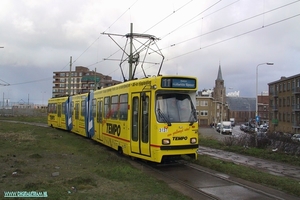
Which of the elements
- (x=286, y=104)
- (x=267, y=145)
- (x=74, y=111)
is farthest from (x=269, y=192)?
(x=286, y=104)

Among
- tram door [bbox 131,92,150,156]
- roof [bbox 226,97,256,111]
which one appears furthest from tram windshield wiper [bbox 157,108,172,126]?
roof [bbox 226,97,256,111]

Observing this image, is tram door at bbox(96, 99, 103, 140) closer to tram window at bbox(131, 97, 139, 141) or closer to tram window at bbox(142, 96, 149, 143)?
tram window at bbox(131, 97, 139, 141)

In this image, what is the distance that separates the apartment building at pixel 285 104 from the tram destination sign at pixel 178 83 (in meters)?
62.3

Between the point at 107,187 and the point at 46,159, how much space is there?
554cm

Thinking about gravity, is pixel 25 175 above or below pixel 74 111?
below

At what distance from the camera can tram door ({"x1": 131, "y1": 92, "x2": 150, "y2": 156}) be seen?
12.2 metres

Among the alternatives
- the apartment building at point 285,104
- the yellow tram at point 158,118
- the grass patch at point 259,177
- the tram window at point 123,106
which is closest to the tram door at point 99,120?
the yellow tram at point 158,118

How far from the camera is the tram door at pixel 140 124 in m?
12.2

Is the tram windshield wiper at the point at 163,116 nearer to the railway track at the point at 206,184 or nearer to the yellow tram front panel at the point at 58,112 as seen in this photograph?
the railway track at the point at 206,184

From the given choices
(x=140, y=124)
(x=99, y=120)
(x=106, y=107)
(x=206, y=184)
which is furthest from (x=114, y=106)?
(x=206, y=184)

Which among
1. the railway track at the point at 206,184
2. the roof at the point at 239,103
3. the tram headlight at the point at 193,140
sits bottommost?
the railway track at the point at 206,184

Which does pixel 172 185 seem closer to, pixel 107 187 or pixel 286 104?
pixel 107 187

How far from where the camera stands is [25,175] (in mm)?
9594

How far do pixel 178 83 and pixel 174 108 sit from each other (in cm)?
95
